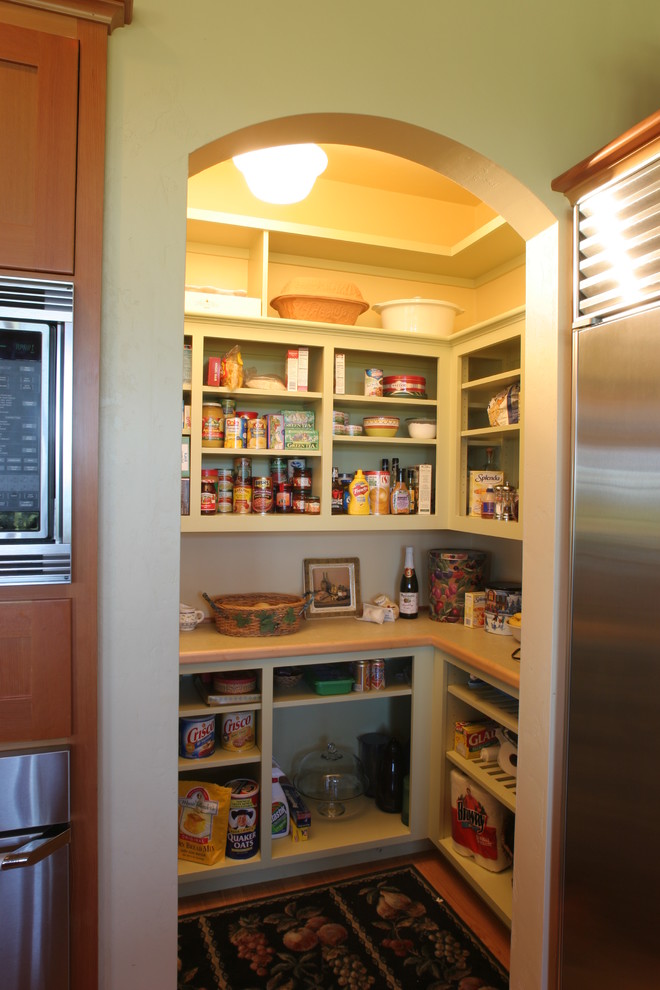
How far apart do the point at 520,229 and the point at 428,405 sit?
1283 millimetres

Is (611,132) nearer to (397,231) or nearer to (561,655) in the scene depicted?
(561,655)

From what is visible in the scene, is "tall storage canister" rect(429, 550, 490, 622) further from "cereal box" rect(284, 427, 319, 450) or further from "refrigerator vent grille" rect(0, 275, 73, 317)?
"refrigerator vent grille" rect(0, 275, 73, 317)

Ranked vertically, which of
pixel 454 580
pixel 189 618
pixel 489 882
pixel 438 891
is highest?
pixel 454 580

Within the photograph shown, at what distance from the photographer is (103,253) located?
1.11 metres

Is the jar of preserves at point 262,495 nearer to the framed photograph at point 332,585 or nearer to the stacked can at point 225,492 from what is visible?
the stacked can at point 225,492

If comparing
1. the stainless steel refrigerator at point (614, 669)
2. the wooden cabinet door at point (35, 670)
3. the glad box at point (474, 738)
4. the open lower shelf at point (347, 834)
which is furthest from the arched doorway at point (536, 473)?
the wooden cabinet door at point (35, 670)

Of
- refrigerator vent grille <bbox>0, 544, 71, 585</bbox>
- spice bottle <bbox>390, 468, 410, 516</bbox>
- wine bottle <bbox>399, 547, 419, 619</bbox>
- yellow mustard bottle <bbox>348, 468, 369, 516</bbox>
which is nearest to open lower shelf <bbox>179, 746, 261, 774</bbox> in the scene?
Result: wine bottle <bbox>399, 547, 419, 619</bbox>

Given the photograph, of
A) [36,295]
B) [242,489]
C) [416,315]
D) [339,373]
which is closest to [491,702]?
[242,489]

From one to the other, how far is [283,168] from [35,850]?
1833 mm

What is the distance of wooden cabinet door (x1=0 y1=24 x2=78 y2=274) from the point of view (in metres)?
1.03

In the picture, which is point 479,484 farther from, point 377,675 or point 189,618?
point 189,618

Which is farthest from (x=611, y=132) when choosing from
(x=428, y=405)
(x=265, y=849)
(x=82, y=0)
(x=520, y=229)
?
(x=265, y=849)

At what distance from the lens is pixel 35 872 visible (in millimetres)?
1059

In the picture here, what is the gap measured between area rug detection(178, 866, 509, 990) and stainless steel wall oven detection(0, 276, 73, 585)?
5.08 ft
